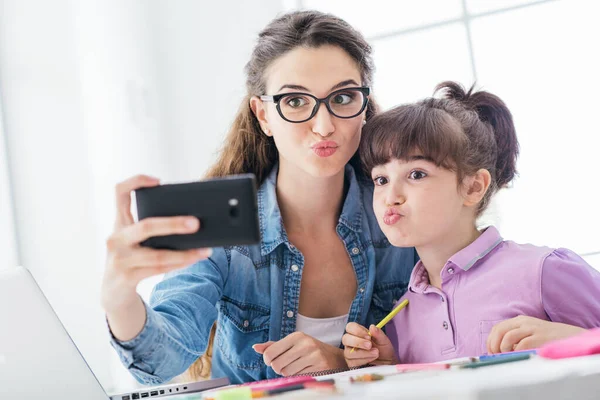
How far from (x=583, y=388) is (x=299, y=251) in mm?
1003

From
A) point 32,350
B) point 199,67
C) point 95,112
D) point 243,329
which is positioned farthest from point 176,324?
point 199,67

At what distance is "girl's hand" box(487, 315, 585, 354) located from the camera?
3.19 ft

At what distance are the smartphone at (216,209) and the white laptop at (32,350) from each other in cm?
19

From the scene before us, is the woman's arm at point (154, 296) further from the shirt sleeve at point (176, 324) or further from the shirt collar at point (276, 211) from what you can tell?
the shirt collar at point (276, 211)

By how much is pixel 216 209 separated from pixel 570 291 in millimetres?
712

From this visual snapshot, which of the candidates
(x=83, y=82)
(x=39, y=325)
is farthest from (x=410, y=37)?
(x=39, y=325)

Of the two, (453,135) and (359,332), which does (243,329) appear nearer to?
(359,332)

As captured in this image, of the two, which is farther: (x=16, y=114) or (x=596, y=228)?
(x=596, y=228)

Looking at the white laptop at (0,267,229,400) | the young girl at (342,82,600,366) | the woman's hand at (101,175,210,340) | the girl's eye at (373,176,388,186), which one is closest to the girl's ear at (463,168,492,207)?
the young girl at (342,82,600,366)

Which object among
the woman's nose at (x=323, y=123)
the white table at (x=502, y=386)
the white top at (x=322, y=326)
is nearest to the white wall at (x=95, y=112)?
the white top at (x=322, y=326)

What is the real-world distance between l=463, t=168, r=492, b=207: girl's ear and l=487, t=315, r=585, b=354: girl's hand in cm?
40

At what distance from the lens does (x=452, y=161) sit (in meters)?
1.34

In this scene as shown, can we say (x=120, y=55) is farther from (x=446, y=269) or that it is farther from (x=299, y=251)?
(x=446, y=269)

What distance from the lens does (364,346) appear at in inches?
47.8
